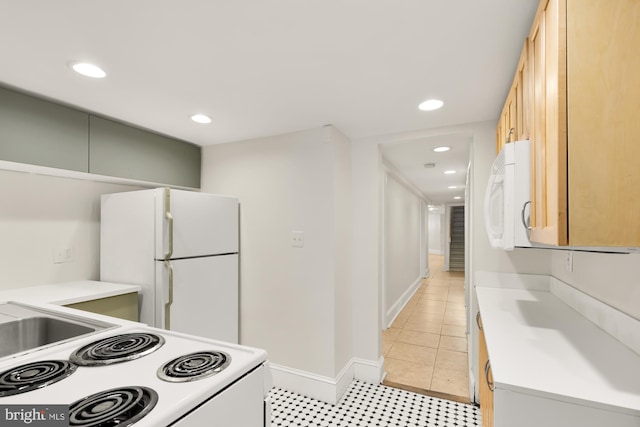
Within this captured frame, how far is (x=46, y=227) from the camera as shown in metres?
2.24

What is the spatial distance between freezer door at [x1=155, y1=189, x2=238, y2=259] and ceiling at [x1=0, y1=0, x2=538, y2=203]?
0.62m

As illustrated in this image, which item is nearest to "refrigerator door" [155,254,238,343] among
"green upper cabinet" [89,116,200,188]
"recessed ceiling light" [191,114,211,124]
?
"green upper cabinet" [89,116,200,188]

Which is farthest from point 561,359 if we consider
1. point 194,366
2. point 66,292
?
point 66,292

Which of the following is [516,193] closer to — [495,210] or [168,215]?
[495,210]

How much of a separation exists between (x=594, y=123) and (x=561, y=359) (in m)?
0.77

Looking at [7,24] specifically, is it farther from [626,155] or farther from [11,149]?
[626,155]

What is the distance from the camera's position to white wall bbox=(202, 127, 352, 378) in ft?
8.13

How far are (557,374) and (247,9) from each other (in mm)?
1616

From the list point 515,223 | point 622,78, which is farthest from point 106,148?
point 622,78

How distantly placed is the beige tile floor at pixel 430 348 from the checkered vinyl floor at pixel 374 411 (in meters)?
0.15

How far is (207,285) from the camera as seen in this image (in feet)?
8.15

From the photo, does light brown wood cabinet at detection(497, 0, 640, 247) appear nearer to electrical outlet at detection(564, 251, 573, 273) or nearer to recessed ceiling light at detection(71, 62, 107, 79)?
electrical outlet at detection(564, 251, 573, 273)

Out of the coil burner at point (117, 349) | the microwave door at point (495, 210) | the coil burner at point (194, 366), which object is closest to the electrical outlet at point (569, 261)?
the microwave door at point (495, 210)

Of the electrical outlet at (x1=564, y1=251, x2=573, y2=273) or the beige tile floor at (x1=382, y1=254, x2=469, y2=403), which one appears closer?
the electrical outlet at (x1=564, y1=251, x2=573, y2=273)
